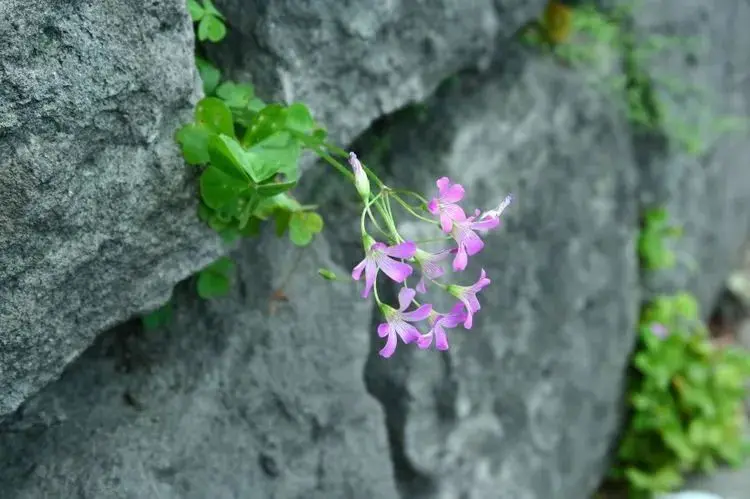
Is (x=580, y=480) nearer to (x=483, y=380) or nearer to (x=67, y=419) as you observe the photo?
(x=483, y=380)

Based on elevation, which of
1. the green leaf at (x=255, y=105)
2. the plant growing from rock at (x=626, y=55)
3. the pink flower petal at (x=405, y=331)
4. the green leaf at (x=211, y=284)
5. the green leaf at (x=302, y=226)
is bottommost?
the green leaf at (x=211, y=284)

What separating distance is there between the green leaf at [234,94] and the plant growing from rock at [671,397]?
1.78 m

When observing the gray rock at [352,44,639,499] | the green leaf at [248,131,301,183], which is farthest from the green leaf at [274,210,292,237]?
the gray rock at [352,44,639,499]

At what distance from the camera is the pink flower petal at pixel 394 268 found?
1149mm

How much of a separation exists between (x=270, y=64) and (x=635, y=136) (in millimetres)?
1699

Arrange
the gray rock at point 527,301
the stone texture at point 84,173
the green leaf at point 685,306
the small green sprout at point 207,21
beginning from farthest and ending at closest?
the green leaf at point 685,306, the gray rock at point 527,301, the small green sprout at point 207,21, the stone texture at point 84,173

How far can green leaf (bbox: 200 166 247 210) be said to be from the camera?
1285 millimetres

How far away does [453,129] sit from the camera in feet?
6.75

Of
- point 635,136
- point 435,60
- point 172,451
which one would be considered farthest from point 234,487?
point 635,136

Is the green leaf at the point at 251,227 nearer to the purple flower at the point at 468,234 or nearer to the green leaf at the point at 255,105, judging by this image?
the green leaf at the point at 255,105

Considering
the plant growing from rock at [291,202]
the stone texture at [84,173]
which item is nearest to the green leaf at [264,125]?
the plant growing from rock at [291,202]

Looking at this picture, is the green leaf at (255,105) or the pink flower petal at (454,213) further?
the green leaf at (255,105)

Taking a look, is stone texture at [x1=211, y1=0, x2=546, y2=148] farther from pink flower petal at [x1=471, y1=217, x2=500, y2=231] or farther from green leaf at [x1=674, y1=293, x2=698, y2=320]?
green leaf at [x1=674, y1=293, x2=698, y2=320]

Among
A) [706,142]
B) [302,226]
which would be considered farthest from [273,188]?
[706,142]
